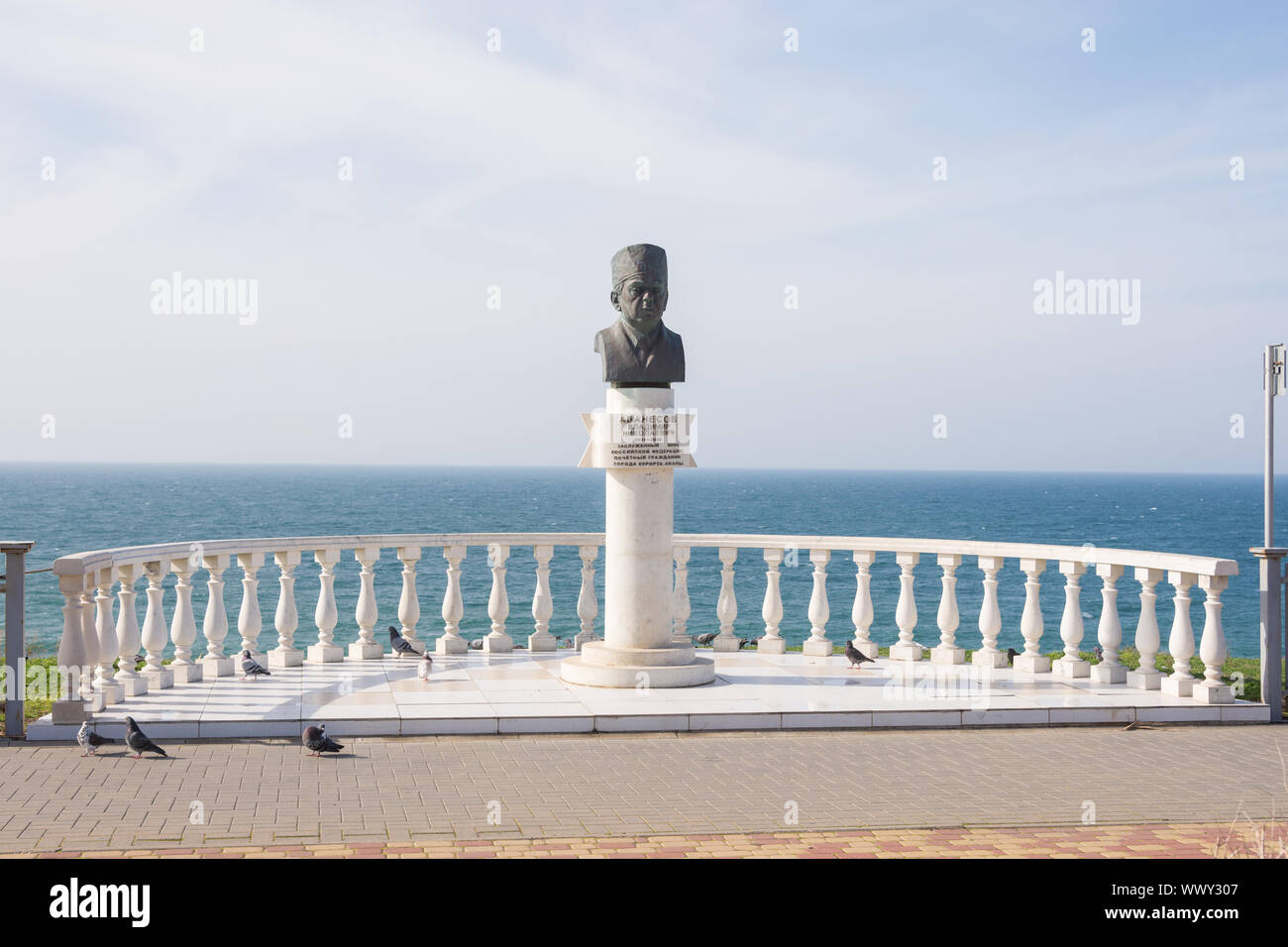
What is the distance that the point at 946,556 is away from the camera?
12.5 metres

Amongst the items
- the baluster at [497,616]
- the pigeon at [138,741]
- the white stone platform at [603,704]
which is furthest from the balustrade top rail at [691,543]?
the pigeon at [138,741]

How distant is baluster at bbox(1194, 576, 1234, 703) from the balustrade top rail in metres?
0.13

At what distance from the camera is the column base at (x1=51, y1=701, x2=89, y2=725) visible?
895cm

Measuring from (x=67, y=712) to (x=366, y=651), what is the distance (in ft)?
12.3

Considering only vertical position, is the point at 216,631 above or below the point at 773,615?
above

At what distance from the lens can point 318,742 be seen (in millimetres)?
8305

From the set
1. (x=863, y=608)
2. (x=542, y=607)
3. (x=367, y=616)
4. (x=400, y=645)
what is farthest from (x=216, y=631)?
(x=863, y=608)

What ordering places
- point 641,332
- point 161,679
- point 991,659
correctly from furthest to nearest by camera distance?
1. point 991,659
2. point 641,332
3. point 161,679

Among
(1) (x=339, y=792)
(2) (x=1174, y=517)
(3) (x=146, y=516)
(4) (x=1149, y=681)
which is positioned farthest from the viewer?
(2) (x=1174, y=517)

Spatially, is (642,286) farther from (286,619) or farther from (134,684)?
(134,684)

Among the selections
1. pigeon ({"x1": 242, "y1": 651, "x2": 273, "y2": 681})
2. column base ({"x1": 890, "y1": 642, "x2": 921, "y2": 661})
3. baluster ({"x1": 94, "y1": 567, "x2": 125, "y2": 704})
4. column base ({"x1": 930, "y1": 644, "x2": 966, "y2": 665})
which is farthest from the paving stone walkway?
column base ({"x1": 890, "y1": 642, "x2": 921, "y2": 661})

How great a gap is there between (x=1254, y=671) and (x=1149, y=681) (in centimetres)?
700
